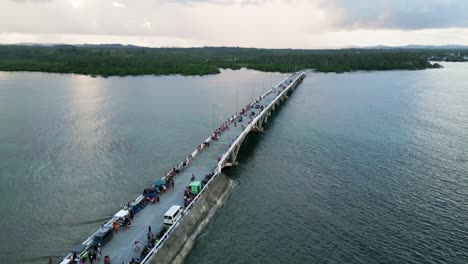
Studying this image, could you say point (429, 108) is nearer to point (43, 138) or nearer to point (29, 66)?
point (43, 138)

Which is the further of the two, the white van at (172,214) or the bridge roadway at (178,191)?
the white van at (172,214)

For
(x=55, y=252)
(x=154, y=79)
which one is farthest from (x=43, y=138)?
(x=154, y=79)

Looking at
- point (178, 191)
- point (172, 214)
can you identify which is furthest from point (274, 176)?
point (172, 214)

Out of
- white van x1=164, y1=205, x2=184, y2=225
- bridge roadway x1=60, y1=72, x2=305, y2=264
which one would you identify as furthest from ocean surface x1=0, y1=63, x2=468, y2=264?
bridge roadway x1=60, y1=72, x2=305, y2=264

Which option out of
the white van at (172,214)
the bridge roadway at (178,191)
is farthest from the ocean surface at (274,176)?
the bridge roadway at (178,191)

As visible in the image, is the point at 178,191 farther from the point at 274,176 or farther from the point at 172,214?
the point at 274,176

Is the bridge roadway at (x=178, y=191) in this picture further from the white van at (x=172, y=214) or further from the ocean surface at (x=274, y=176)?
the ocean surface at (x=274, y=176)
